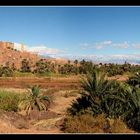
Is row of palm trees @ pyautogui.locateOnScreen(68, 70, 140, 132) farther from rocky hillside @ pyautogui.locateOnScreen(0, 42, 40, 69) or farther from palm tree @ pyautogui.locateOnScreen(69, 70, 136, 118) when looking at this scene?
rocky hillside @ pyautogui.locateOnScreen(0, 42, 40, 69)

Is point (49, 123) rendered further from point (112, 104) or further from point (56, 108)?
point (56, 108)

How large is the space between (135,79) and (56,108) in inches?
132

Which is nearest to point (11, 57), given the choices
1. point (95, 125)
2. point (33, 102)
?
point (33, 102)

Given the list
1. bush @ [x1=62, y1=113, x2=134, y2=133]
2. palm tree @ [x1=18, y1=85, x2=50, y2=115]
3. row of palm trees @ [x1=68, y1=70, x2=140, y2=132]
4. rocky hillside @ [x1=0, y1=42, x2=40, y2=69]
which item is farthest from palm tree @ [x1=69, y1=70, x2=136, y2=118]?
rocky hillside @ [x1=0, y1=42, x2=40, y2=69]

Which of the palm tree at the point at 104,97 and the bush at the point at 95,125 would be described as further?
the palm tree at the point at 104,97

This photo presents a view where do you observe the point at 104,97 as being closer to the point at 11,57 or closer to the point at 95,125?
the point at 95,125

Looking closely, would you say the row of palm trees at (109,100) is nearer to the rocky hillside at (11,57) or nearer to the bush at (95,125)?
the bush at (95,125)

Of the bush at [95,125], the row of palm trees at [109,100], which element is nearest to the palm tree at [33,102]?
the row of palm trees at [109,100]

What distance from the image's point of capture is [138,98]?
8.70 meters

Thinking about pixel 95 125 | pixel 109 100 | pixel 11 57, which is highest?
pixel 11 57

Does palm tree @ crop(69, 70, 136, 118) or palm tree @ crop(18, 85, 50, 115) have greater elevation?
palm tree @ crop(69, 70, 136, 118)

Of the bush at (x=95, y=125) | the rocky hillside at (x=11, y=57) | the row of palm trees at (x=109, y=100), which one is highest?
the rocky hillside at (x=11, y=57)
